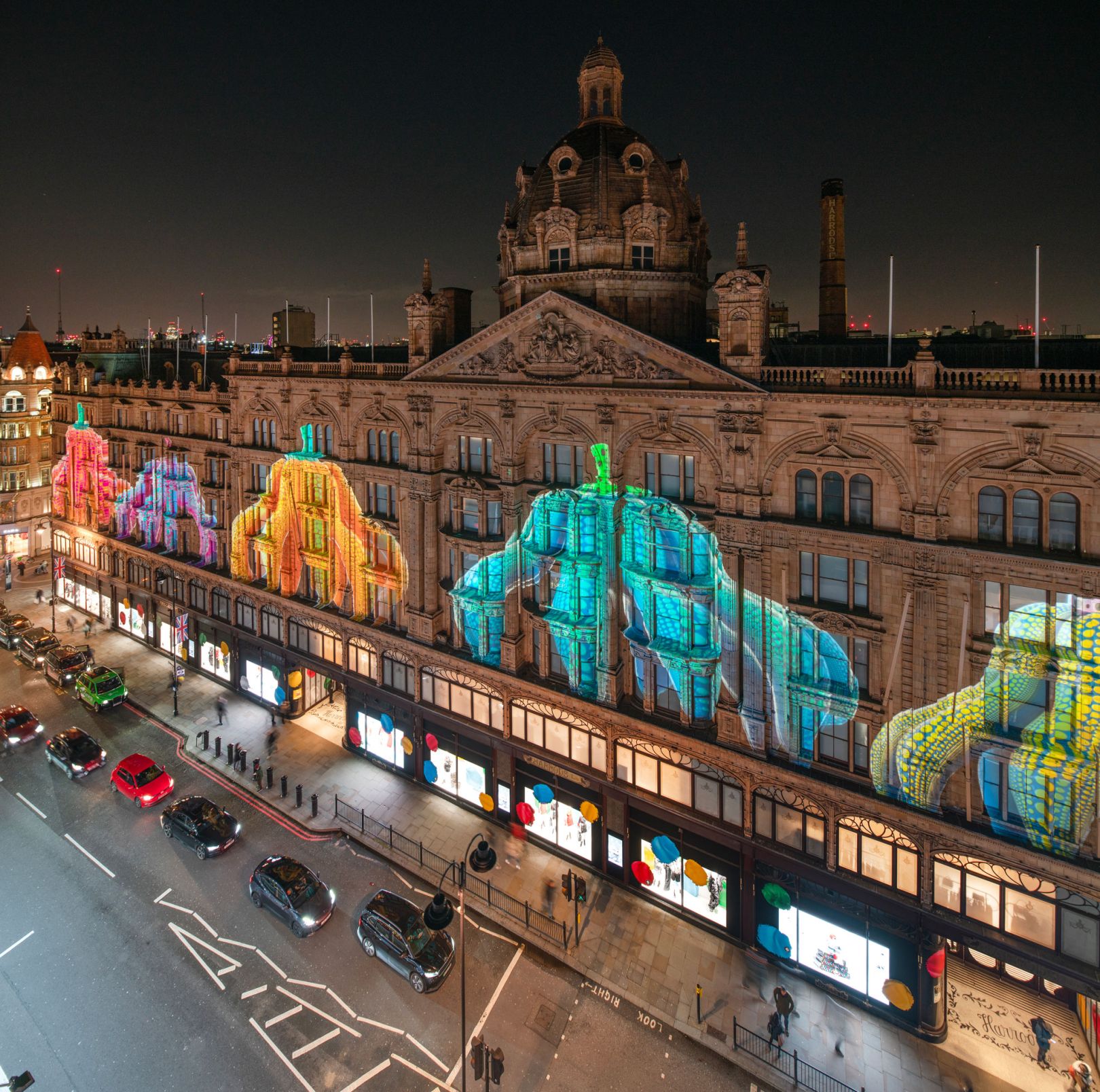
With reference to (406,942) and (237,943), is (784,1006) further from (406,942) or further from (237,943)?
(237,943)

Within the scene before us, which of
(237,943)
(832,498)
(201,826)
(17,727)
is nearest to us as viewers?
(832,498)

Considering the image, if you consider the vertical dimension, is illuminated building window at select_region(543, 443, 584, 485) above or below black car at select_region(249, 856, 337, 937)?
above

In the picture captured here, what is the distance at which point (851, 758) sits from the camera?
2600 centimetres

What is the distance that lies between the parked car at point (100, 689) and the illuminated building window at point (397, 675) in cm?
2186

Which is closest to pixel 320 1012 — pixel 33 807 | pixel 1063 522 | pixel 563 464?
pixel 33 807

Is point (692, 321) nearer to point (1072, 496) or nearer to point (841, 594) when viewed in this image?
point (841, 594)

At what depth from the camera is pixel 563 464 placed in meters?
32.3

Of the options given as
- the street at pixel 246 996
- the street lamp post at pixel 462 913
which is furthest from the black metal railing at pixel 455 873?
the street lamp post at pixel 462 913

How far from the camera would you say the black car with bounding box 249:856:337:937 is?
29.4 m

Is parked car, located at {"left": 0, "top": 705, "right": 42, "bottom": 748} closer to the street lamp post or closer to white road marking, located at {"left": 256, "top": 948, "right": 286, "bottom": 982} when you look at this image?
white road marking, located at {"left": 256, "top": 948, "right": 286, "bottom": 982}

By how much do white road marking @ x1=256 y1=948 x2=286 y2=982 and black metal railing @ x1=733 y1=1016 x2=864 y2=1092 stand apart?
17.4 metres

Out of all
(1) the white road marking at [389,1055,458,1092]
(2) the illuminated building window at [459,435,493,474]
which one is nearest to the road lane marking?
(1) the white road marking at [389,1055,458,1092]

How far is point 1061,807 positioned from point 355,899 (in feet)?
91.7

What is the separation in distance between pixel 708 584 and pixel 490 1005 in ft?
60.2
